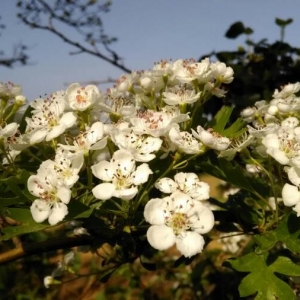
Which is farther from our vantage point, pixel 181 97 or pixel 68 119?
pixel 181 97

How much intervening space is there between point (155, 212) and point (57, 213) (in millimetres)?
158

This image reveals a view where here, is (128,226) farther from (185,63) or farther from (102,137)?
(185,63)

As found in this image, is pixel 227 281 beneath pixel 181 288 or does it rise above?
above

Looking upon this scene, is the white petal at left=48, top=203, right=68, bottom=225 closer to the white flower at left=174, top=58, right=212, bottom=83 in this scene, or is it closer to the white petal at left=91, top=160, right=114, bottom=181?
the white petal at left=91, top=160, right=114, bottom=181

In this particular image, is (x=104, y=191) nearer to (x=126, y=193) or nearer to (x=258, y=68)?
(x=126, y=193)

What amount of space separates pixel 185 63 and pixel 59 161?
0.46 metres

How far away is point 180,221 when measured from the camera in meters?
0.81

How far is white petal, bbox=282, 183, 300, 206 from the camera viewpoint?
0.85m

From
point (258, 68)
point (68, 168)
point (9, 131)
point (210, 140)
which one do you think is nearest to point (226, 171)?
point (210, 140)

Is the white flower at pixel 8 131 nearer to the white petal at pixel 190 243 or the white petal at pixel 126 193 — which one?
the white petal at pixel 126 193

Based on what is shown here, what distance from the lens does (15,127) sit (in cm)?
93

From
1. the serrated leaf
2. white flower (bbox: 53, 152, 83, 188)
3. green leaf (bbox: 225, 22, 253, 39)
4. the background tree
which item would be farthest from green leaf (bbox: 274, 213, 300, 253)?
green leaf (bbox: 225, 22, 253, 39)

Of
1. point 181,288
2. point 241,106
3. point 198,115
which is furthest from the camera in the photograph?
point 181,288

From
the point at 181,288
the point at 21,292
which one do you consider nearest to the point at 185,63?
the point at 181,288
